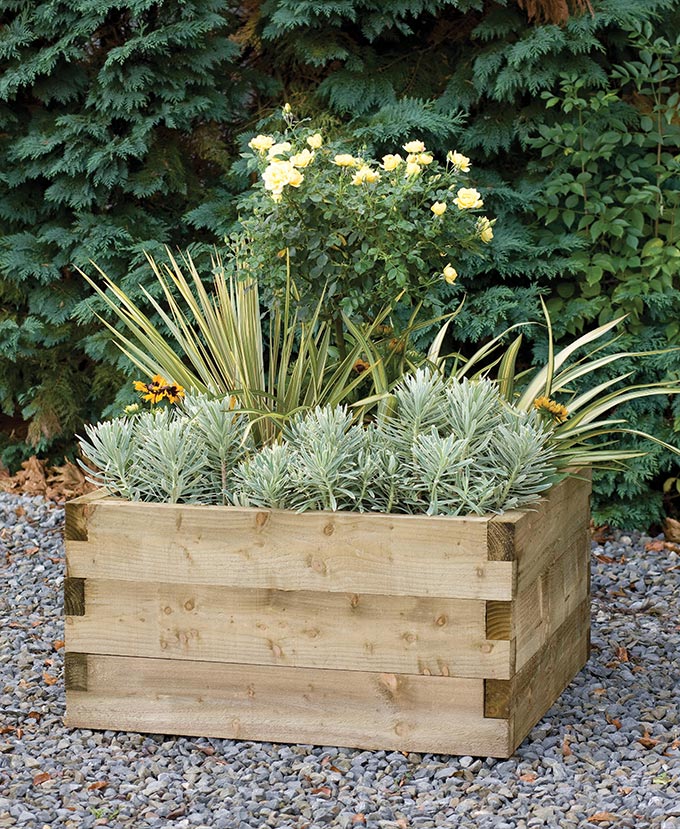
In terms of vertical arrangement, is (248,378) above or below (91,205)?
below

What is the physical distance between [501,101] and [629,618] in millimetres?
1987

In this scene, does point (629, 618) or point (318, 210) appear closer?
point (318, 210)

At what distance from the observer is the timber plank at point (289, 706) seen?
227 centimetres

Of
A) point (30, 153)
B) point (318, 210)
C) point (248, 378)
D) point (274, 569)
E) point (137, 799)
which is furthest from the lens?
point (30, 153)

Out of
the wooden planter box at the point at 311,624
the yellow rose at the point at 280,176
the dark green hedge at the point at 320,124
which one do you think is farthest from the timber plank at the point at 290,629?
the dark green hedge at the point at 320,124

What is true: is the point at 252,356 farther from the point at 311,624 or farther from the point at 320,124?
the point at 320,124

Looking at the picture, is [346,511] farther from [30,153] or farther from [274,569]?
[30,153]

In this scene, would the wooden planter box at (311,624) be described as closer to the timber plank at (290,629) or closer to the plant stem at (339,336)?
the timber plank at (290,629)

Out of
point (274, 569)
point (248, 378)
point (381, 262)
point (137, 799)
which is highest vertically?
point (381, 262)

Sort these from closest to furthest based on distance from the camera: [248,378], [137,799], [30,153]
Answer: [137,799] → [248,378] → [30,153]

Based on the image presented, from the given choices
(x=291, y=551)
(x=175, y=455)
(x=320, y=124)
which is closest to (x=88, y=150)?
(x=320, y=124)

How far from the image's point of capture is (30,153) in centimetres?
439

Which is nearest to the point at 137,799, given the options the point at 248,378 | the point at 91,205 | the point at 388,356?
the point at 248,378

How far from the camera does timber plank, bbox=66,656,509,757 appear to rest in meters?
2.27
